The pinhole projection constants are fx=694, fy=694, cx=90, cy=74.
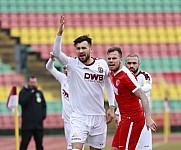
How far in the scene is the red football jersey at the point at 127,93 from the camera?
30.5 ft

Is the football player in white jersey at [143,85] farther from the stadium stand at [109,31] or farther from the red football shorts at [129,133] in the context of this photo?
the stadium stand at [109,31]

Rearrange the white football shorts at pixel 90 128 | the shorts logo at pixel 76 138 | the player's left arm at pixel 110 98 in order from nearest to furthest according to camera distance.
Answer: the shorts logo at pixel 76 138 < the white football shorts at pixel 90 128 < the player's left arm at pixel 110 98

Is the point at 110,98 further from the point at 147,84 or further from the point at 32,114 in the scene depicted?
the point at 32,114

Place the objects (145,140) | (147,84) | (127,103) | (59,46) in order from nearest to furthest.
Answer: (59,46)
(127,103)
(145,140)
(147,84)

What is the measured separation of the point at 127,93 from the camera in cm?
936

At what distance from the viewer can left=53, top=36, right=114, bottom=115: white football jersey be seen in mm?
9586

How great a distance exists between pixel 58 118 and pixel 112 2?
5.78 m

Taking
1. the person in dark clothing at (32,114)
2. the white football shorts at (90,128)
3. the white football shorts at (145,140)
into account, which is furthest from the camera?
the person in dark clothing at (32,114)

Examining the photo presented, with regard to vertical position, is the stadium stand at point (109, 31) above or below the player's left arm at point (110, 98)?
above

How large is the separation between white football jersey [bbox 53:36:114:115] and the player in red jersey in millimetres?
229

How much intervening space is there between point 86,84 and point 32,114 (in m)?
4.59

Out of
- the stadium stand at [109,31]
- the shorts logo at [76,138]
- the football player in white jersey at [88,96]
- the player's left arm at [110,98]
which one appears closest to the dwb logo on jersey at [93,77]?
the football player in white jersey at [88,96]

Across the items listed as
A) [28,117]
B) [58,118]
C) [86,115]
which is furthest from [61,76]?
[58,118]

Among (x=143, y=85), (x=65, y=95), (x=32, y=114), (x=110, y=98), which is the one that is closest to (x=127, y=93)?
(x=110, y=98)
